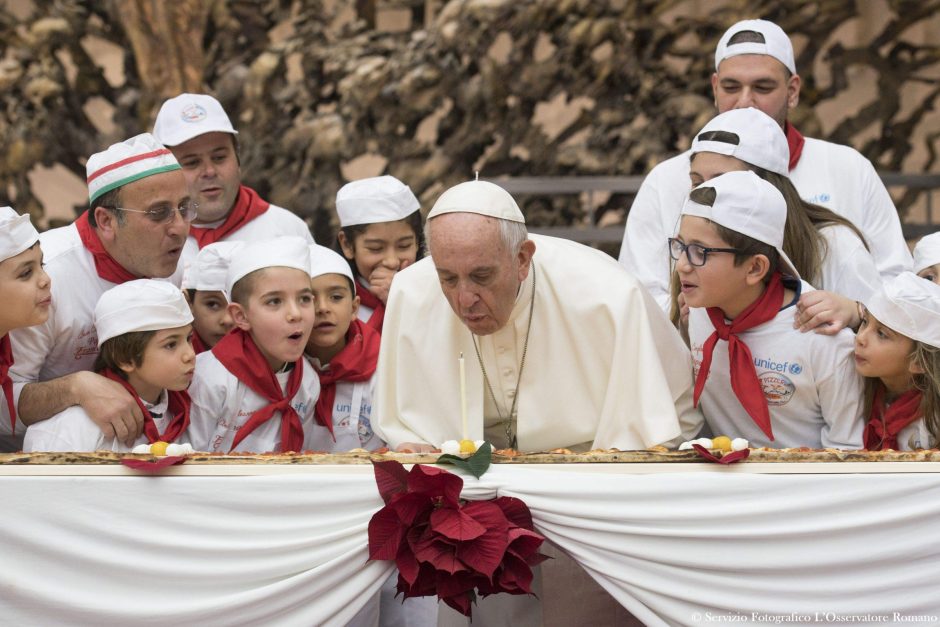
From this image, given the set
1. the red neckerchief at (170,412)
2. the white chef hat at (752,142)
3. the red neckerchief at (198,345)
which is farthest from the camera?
the red neckerchief at (198,345)

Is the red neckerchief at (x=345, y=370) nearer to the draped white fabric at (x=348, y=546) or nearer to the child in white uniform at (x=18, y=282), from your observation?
the child in white uniform at (x=18, y=282)

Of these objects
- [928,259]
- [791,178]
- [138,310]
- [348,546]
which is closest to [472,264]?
[348,546]

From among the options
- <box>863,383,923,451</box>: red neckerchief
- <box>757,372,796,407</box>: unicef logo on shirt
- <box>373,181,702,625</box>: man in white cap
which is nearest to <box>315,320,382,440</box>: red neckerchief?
<box>373,181,702,625</box>: man in white cap

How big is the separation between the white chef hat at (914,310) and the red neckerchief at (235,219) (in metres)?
2.89

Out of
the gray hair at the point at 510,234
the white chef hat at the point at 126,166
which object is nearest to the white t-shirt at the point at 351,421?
the gray hair at the point at 510,234

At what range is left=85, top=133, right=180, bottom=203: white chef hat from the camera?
4.70m

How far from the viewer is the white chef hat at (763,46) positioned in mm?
5316

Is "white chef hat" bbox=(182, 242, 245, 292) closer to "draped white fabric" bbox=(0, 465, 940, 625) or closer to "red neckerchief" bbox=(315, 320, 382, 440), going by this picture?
"red neckerchief" bbox=(315, 320, 382, 440)

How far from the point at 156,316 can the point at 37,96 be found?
6.09 meters

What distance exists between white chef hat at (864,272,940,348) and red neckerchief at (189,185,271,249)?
2888mm

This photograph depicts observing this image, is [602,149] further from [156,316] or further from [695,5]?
[156,316]

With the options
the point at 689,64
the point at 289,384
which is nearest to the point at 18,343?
the point at 289,384

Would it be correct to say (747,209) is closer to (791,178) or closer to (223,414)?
(791,178)

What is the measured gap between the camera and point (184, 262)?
17.2 ft
